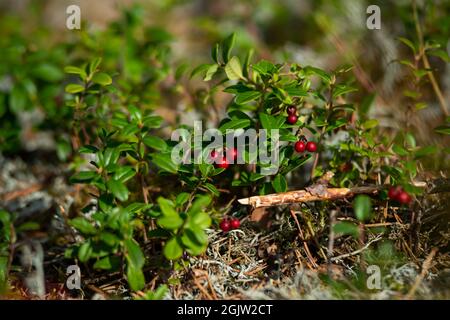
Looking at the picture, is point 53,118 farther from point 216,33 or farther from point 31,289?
point 216,33

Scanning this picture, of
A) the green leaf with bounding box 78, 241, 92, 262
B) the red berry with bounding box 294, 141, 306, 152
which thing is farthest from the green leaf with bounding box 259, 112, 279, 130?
the green leaf with bounding box 78, 241, 92, 262

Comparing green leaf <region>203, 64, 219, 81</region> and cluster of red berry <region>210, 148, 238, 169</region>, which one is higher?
green leaf <region>203, 64, 219, 81</region>

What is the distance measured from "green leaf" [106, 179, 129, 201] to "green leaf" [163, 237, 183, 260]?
29 cm

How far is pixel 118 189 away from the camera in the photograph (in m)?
2.04

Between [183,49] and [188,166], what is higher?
[183,49]

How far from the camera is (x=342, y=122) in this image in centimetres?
220

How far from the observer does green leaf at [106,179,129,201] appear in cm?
202

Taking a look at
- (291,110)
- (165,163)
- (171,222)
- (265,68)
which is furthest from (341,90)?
Result: (171,222)

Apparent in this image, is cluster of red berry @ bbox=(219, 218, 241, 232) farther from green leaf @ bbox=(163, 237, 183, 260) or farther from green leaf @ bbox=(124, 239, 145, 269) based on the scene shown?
green leaf @ bbox=(124, 239, 145, 269)

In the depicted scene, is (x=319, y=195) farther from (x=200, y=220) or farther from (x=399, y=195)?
(x=200, y=220)

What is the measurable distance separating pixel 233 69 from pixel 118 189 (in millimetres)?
756

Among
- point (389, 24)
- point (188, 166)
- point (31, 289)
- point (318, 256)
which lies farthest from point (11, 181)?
point (389, 24)

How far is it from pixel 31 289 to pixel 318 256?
1318mm

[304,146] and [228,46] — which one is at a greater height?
[228,46]
